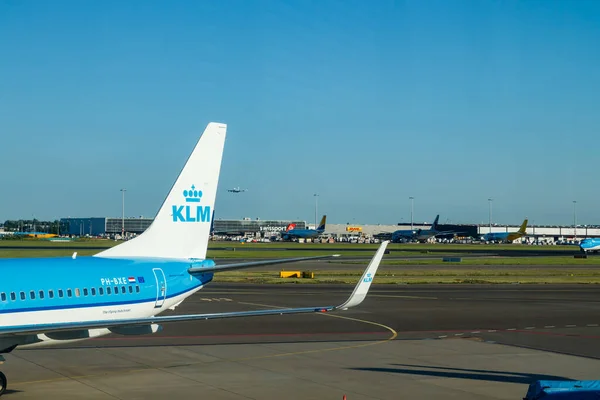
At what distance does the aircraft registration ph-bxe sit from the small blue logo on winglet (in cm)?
4

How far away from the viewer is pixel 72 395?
23094mm

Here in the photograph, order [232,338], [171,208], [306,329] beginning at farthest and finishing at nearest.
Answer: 1. [306,329]
2. [232,338]
3. [171,208]

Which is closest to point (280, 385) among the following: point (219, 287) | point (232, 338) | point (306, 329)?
point (232, 338)

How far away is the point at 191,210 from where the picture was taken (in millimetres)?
31453

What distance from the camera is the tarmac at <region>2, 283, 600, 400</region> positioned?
79.7ft

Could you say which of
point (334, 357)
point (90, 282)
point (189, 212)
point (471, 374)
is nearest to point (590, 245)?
point (334, 357)

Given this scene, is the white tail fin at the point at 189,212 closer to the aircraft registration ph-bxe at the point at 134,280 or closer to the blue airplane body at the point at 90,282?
the aircraft registration ph-bxe at the point at 134,280

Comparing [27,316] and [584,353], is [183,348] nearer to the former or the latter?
[27,316]

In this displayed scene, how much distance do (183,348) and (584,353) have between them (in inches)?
649

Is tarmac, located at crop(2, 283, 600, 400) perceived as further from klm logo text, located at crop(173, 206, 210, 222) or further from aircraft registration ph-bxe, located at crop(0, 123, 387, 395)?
klm logo text, located at crop(173, 206, 210, 222)

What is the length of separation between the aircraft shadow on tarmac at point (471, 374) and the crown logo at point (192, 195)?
373 inches

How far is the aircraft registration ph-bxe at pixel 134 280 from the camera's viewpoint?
2236 cm

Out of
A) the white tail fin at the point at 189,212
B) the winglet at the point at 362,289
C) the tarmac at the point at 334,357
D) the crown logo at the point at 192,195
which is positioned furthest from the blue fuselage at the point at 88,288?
the winglet at the point at 362,289

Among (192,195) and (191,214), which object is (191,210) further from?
(192,195)
